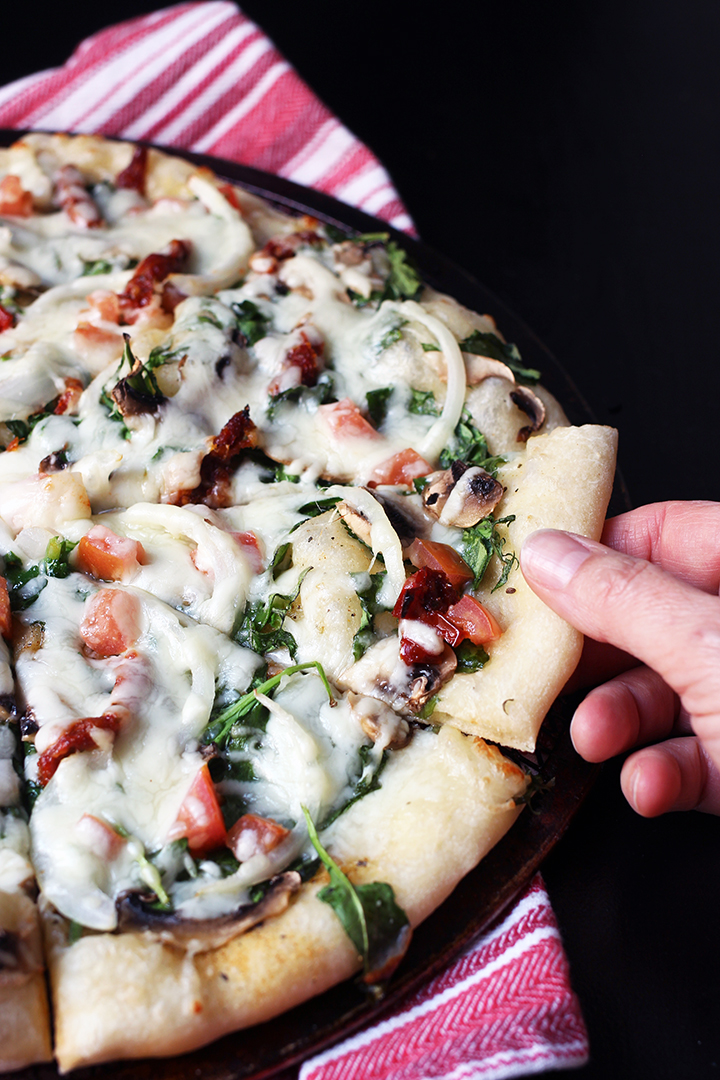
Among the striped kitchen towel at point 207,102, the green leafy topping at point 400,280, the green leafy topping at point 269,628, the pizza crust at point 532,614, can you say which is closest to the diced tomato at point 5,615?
the green leafy topping at point 269,628

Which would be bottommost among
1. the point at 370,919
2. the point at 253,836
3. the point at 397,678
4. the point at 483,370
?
the point at 370,919

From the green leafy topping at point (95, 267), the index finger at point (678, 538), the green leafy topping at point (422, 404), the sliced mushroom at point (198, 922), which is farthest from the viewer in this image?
the green leafy topping at point (95, 267)

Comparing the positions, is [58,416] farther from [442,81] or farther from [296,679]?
[442,81]

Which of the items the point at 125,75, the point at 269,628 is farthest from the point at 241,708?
the point at 125,75

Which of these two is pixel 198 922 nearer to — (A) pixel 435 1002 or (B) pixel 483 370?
(A) pixel 435 1002

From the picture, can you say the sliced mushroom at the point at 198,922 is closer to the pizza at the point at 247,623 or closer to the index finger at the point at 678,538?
the pizza at the point at 247,623

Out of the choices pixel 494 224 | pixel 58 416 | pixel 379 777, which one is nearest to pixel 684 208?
pixel 494 224
